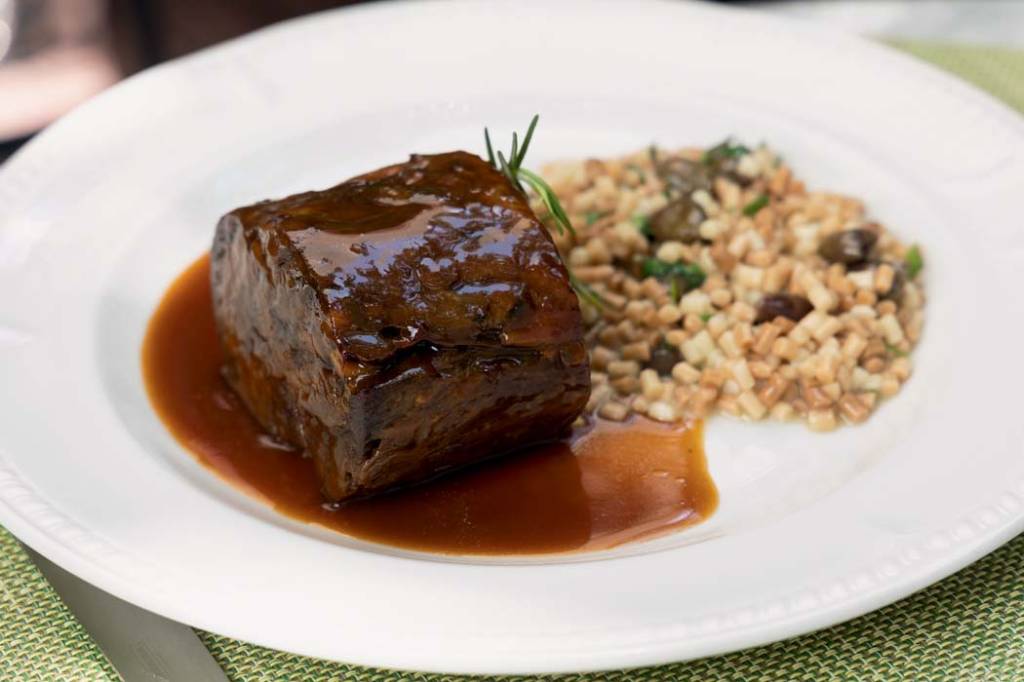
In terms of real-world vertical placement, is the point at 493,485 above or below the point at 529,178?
below

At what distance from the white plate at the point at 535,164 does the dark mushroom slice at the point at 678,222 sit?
0.55 m

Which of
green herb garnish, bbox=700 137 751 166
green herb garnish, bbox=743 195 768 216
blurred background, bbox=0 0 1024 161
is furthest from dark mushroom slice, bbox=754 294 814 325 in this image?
blurred background, bbox=0 0 1024 161

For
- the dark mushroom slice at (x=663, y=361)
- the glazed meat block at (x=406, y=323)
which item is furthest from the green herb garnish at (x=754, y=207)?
the glazed meat block at (x=406, y=323)

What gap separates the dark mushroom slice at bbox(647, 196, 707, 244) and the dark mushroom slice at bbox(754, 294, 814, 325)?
407mm

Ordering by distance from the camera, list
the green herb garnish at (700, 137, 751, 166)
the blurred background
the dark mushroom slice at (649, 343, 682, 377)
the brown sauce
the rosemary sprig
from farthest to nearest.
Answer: the blurred background < the green herb garnish at (700, 137, 751, 166) < the dark mushroom slice at (649, 343, 682, 377) < the rosemary sprig < the brown sauce

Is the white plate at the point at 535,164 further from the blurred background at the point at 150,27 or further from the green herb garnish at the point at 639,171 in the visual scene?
the blurred background at the point at 150,27

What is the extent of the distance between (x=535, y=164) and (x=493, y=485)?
1688 millimetres

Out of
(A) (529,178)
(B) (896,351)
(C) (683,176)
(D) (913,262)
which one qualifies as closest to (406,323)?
(A) (529,178)

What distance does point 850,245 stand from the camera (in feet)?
13.3

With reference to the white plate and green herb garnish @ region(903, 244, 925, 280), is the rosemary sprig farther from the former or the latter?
green herb garnish @ region(903, 244, 925, 280)

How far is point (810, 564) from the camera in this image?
277 cm

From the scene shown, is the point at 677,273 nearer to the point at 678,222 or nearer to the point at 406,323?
the point at 678,222

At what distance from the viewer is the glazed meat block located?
3.11 m

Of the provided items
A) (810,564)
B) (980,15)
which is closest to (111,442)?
(810,564)
